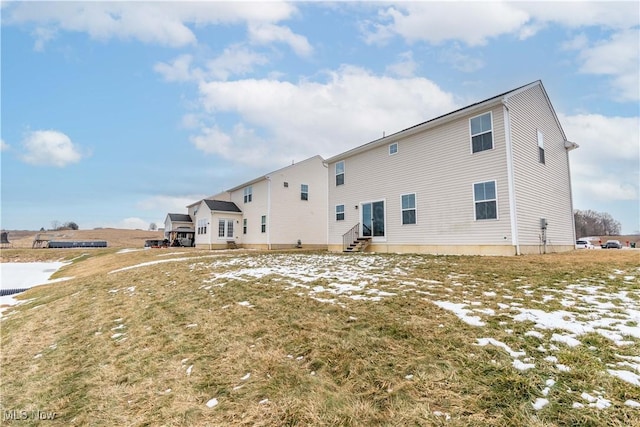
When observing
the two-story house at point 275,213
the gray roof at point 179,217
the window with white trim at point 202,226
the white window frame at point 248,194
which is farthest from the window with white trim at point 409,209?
the gray roof at point 179,217

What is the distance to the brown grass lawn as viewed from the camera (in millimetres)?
2359

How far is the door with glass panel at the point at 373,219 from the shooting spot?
1482cm

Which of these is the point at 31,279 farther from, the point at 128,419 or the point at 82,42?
the point at 128,419

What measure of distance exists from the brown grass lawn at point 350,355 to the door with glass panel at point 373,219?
811cm

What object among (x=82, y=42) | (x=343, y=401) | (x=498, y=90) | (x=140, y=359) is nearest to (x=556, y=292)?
(x=343, y=401)

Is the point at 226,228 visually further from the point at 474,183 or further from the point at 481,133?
the point at 481,133

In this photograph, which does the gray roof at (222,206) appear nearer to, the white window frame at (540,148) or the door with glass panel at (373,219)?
the door with glass panel at (373,219)

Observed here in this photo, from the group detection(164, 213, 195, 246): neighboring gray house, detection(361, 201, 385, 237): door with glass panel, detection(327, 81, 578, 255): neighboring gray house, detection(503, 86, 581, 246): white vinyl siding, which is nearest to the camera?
detection(327, 81, 578, 255): neighboring gray house

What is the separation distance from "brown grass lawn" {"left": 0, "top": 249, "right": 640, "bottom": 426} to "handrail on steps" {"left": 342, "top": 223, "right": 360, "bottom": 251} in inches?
364

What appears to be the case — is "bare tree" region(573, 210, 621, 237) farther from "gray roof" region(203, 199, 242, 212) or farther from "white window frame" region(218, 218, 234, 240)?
"white window frame" region(218, 218, 234, 240)

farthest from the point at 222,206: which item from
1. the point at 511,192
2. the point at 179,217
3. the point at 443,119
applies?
the point at 511,192

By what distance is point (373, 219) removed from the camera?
49.9 feet

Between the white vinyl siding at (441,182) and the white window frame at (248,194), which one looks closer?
the white vinyl siding at (441,182)

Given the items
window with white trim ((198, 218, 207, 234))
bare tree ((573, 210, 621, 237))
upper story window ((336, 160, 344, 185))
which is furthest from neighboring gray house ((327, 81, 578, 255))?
bare tree ((573, 210, 621, 237))
